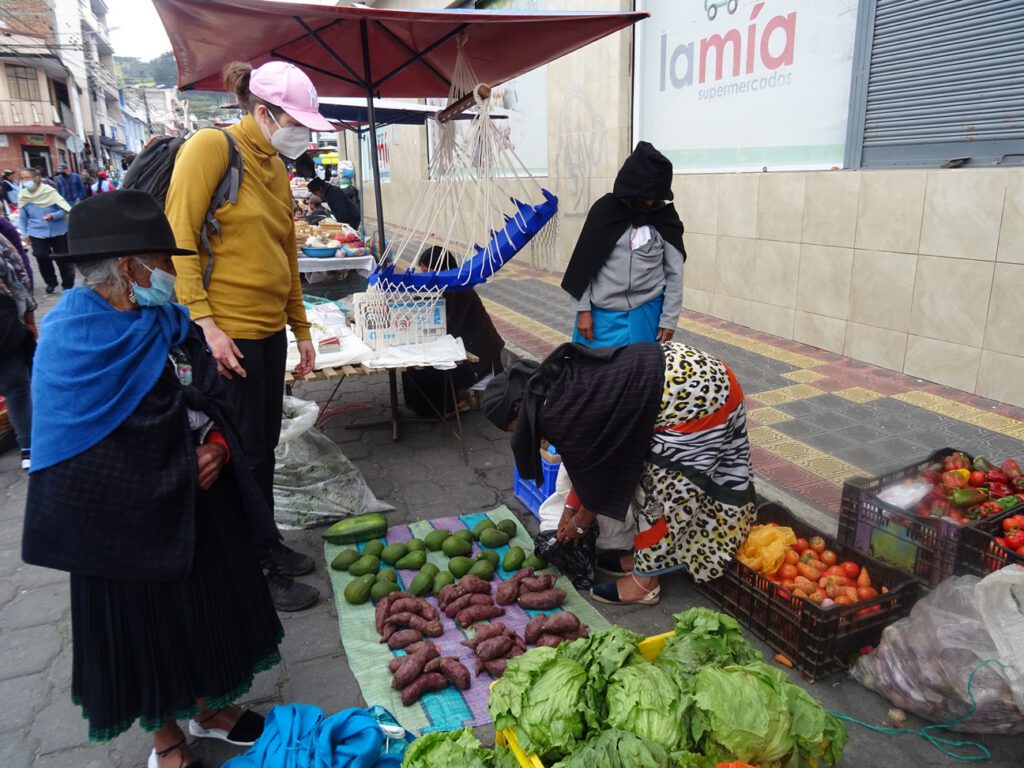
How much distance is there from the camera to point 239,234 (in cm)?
271

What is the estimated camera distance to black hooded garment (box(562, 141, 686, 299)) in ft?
12.1

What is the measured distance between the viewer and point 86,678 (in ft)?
6.53

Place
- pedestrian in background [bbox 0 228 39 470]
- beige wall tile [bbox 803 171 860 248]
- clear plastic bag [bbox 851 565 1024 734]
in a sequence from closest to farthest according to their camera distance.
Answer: clear plastic bag [bbox 851 565 1024 734]
pedestrian in background [bbox 0 228 39 470]
beige wall tile [bbox 803 171 860 248]

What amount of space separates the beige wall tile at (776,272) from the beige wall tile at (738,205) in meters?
0.24

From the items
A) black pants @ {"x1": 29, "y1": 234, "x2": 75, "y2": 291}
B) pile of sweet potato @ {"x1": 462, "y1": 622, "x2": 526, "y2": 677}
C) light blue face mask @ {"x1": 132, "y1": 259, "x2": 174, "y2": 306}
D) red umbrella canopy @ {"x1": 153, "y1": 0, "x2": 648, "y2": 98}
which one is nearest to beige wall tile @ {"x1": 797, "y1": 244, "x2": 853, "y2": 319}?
red umbrella canopy @ {"x1": 153, "y1": 0, "x2": 648, "y2": 98}

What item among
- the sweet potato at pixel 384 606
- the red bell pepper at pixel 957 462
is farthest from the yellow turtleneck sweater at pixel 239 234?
the red bell pepper at pixel 957 462

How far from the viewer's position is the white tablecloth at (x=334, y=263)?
24.5 ft

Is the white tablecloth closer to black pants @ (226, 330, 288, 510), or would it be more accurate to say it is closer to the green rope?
black pants @ (226, 330, 288, 510)

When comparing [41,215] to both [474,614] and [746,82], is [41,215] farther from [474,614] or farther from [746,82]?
[474,614]

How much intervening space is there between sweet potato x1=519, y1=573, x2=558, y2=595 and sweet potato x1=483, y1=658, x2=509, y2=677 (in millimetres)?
479

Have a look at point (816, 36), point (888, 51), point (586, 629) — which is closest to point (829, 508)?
point (586, 629)

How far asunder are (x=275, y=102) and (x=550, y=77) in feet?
27.1

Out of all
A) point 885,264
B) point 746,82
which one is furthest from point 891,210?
point 746,82

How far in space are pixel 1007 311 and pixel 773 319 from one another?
2.15 meters
